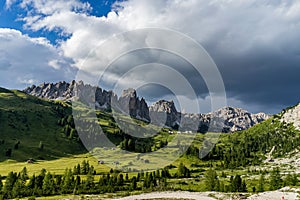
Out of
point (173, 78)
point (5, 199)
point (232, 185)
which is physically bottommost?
point (5, 199)

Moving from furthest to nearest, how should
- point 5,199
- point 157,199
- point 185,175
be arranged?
point 185,175, point 5,199, point 157,199

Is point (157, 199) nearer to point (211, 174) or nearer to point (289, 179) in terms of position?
point (211, 174)

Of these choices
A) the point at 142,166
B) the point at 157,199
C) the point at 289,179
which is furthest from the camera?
the point at 142,166

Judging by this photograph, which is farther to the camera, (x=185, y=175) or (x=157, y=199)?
(x=185, y=175)

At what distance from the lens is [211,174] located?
11106cm

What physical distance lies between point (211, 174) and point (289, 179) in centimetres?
3089

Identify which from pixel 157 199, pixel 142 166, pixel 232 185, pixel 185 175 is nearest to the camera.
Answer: pixel 157 199

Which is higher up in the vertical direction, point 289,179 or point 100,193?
point 289,179

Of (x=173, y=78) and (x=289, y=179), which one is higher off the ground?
(x=173, y=78)

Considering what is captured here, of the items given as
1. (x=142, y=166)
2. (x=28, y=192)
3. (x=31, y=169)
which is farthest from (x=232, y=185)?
(x=31, y=169)

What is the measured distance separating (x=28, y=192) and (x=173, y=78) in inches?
2647

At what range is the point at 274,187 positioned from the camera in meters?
101

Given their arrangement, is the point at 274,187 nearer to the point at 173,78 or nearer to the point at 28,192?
the point at 173,78

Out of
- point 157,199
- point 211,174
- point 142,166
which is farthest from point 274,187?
point 142,166
